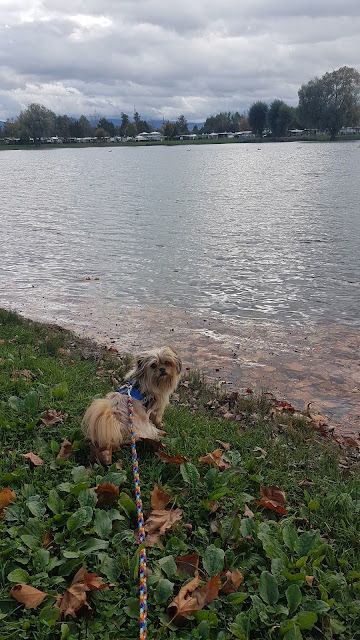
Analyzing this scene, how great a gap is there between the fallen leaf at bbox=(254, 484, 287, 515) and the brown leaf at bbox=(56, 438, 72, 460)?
1803 mm

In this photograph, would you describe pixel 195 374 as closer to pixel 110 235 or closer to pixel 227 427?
pixel 227 427

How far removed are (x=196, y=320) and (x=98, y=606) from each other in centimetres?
801

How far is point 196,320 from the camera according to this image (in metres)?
11.0

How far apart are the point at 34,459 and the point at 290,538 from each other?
237 cm

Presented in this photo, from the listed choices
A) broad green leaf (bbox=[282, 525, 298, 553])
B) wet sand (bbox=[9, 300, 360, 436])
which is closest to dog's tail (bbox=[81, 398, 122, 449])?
broad green leaf (bbox=[282, 525, 298, 553])

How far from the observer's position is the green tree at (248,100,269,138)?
546ft

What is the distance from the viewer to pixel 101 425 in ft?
15.9

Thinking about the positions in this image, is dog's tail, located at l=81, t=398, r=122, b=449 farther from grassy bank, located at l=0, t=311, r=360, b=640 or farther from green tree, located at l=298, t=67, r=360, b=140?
green tree, located at l=298, t=67, r=360, b=140

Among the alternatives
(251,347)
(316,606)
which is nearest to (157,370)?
(316,606)

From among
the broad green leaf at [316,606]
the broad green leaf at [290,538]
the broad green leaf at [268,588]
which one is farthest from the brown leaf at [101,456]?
the broad green leaf at [316,606]

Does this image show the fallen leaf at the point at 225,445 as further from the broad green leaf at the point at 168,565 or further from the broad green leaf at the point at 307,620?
the broad green leaf at the point at 307,620

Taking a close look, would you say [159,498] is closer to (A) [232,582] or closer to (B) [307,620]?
(A) [232,582]

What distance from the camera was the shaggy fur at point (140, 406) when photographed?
489 centimetres

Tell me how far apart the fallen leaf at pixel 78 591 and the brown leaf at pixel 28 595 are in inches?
4.8
